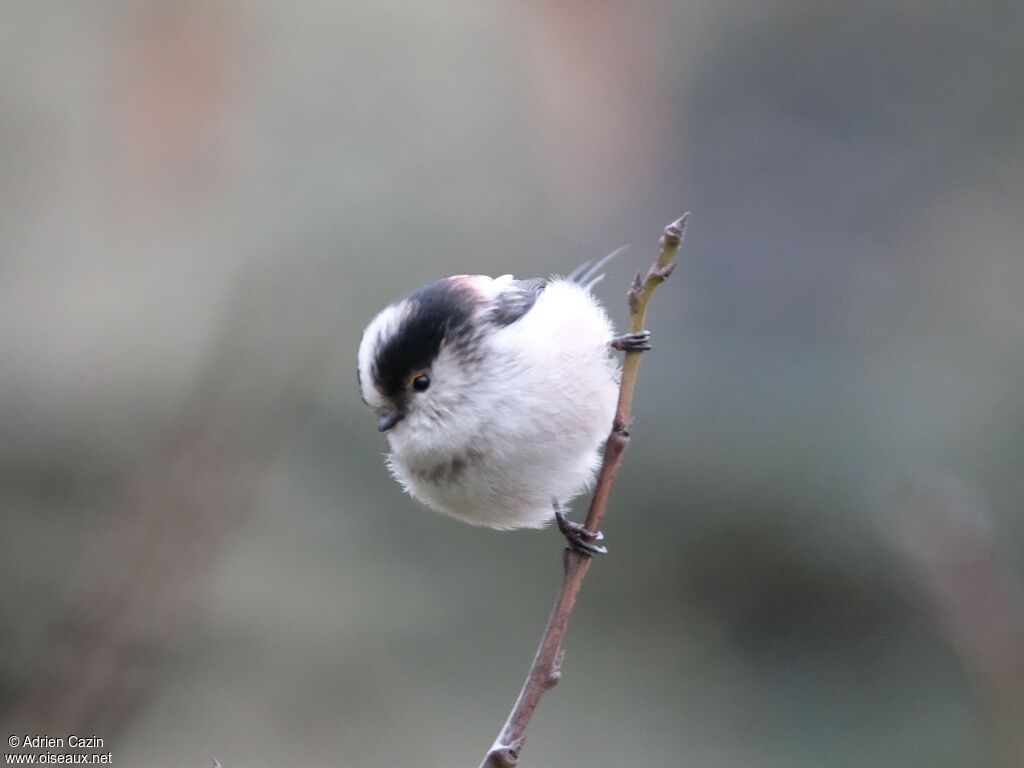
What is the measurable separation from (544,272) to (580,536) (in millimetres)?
3228

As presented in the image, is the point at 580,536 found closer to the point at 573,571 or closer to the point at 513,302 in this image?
the point at 573,571

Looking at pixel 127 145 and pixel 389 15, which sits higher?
pixel 389 15

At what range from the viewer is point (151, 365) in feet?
15.3

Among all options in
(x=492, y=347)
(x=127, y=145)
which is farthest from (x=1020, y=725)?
(x=127, y=145)

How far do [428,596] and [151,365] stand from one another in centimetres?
168

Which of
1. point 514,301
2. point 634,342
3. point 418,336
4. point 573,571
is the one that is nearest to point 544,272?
point 514,301

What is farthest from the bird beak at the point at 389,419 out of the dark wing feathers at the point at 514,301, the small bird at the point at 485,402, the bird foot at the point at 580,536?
the bird foot at the point at 580,536

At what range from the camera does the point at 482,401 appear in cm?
217

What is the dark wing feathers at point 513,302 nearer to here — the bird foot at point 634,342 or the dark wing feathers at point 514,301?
the dark wing feathers at point 514,301

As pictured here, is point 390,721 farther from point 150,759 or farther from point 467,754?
point 150,759

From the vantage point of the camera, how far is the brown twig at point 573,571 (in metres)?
1.60

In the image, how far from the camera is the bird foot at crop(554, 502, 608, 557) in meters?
2.02

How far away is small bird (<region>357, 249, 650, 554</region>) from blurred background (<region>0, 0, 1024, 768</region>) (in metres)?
1.27

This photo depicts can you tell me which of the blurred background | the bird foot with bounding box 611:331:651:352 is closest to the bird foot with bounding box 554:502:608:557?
the bird foot with bounding box 611:331:651:352
